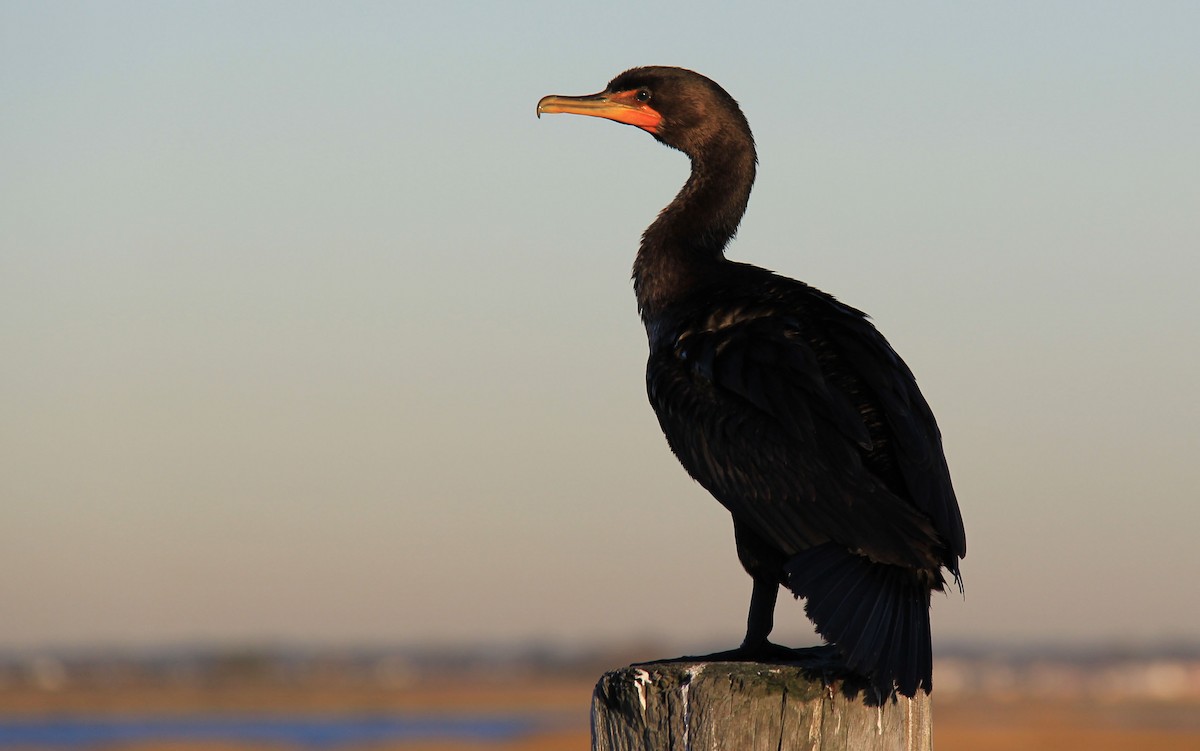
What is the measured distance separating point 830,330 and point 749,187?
189 centimetres

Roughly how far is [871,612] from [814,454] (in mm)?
738

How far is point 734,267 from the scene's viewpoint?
718 centimetres

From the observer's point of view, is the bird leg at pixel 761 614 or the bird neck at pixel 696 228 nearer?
the bird leg at pixel 761 614

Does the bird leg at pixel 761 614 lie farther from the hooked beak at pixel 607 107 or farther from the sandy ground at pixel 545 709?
the sandy ground at pixel 545 709

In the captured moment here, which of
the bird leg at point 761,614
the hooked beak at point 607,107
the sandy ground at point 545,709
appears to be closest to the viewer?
the bird leg at point 761,614

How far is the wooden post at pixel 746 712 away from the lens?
14.8 feet

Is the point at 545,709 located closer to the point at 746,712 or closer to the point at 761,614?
the point at 761,614

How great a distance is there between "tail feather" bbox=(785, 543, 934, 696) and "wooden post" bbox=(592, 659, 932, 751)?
0.31 feet

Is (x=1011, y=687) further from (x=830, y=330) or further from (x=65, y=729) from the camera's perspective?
(x=830, y=330)

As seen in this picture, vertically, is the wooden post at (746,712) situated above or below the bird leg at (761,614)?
below

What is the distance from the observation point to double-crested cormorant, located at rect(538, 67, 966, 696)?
17.1ft

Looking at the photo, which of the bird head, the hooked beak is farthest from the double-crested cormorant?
the hooked beak

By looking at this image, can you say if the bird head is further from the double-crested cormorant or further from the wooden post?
the wooden post

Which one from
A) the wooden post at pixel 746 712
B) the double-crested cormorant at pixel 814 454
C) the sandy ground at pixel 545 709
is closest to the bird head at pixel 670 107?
the double-crested cormorant at pixel 814 454
